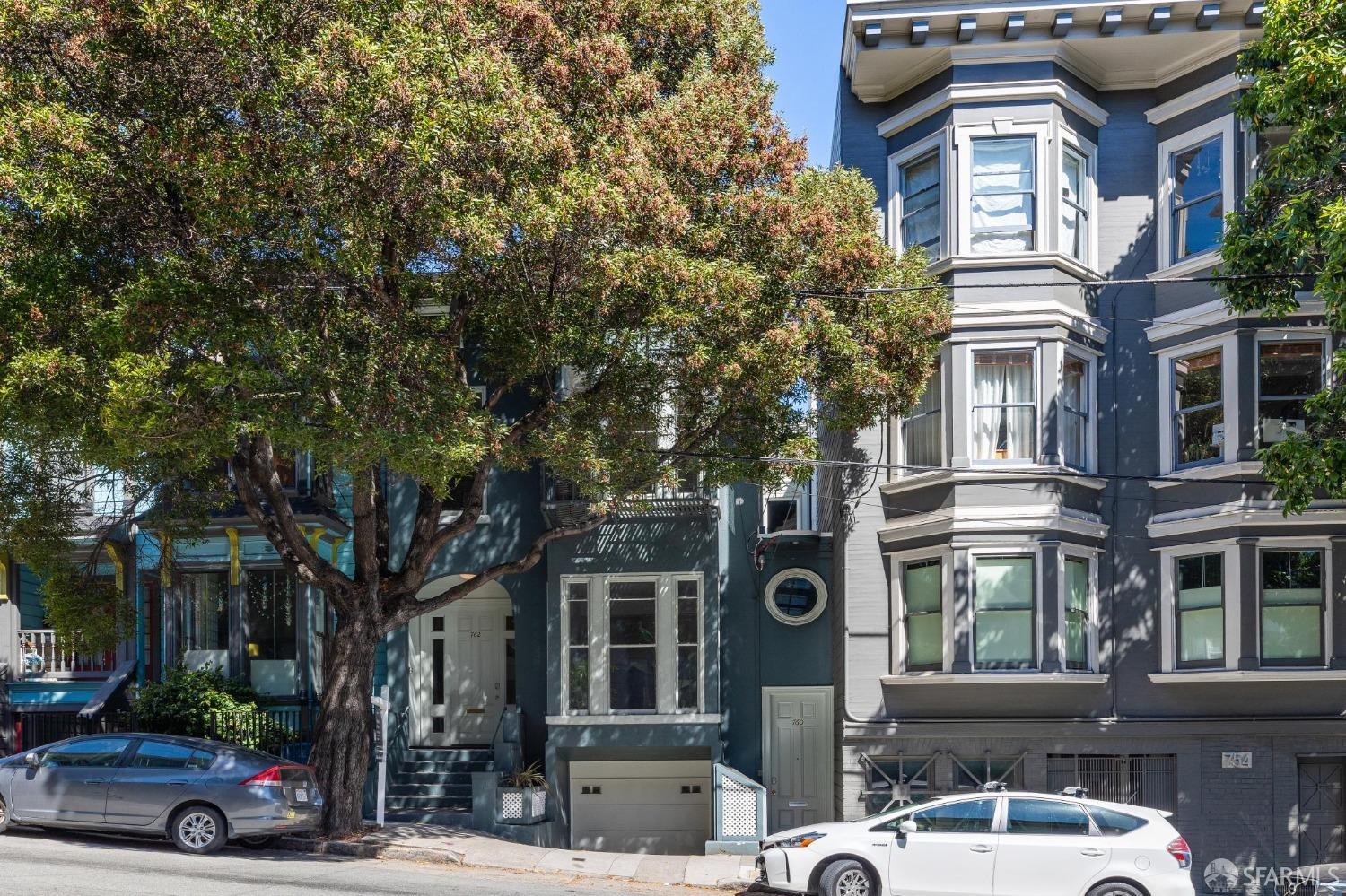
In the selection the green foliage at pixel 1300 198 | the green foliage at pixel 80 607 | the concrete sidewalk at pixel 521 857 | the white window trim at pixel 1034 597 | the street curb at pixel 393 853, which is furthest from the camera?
the green foliage at pixel 80 607

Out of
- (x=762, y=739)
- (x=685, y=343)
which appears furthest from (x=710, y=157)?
(x=762, y=739)

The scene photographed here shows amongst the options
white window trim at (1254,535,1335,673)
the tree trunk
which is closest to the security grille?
white window trim at (1254,535,1335,673)

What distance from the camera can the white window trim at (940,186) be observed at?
19.6 m

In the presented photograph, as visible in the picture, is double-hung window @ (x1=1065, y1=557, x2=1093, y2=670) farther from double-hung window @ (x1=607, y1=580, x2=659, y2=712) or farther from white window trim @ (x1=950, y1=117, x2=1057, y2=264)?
double-hung window @ (x1=607, y1=580, x2=659, y2=712)

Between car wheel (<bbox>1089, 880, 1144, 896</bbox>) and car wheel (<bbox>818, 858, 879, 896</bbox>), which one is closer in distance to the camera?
car wheel (<bbox>1089, 880, 1144, 896</bbox>)

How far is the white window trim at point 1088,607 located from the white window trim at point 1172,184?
4.17 m

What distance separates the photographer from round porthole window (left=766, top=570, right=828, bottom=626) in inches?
851

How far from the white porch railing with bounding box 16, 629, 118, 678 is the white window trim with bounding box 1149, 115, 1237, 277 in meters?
18.6

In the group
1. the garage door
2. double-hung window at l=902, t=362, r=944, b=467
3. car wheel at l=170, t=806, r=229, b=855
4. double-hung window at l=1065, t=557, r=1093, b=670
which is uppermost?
double-hung window at l=902, t=362, r=944, b=467

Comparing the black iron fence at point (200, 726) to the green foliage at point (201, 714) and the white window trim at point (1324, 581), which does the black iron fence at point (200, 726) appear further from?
the white window trim at point (1324, 581)

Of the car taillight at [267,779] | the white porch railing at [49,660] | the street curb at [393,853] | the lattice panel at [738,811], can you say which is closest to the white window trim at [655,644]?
the lattice panel at [738,811]

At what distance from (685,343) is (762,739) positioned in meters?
8.36

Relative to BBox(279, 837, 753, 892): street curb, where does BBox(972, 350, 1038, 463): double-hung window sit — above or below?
above

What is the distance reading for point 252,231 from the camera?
1462 cm
